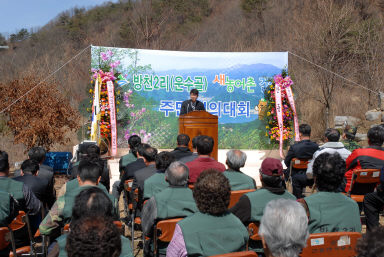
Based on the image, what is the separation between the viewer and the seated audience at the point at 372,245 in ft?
3.97

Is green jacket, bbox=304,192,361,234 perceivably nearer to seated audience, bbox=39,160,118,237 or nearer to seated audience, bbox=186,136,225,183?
seated audience, bbox=39,160,118,237

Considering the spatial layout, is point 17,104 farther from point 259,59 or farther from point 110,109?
point 259,59

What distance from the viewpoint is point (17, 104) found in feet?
25.9

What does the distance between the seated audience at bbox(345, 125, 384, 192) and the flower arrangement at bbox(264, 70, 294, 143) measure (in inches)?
202

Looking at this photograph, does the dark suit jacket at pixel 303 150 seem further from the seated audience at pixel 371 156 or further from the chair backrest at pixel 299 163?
the seated audience at pixel 371 156

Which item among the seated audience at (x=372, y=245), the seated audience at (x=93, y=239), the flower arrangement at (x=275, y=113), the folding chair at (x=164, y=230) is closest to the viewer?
the seated audience at (x=372, y=245)

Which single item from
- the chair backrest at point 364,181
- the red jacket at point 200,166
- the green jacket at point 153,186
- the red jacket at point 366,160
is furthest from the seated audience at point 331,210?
the red jacket at point 366,160

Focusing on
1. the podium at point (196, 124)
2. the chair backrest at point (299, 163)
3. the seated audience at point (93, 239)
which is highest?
the podium at point (196, 124)

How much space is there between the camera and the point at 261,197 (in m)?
2.66

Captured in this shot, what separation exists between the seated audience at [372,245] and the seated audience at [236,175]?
2.20 meters

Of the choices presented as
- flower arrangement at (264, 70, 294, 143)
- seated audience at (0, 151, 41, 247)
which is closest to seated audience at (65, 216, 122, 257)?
seated audience at (0, 151, 41, 247)

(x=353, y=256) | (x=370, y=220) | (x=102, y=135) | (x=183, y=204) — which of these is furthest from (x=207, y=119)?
(x=353, y=256)

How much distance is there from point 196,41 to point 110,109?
78.9ft

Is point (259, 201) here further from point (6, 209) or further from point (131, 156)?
point (131, 156)
